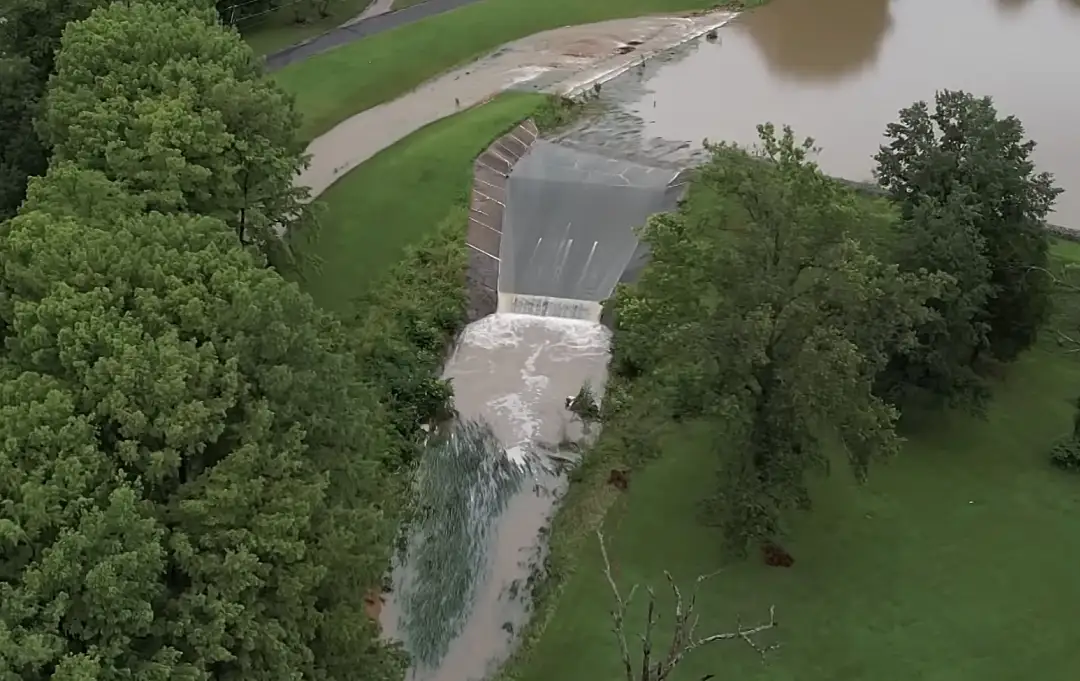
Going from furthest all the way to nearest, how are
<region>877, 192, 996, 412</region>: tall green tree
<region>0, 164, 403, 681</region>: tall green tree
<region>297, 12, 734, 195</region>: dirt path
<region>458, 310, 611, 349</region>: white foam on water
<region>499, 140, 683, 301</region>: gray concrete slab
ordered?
<region>297, 12, 734, 195</region>: dirt path, <region>499, 140, 683, 301</region>: gray concrete slab, <region>458, 310, 611, 349</region>: white foam on water, <region>877, 192, 996, 412</region>: tall green tree, <region>0, 164, 403, 681</region>: tall green tree

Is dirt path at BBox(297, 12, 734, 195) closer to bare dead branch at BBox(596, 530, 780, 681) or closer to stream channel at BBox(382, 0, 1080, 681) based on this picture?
stream channel at BBox(382, 0, 1080, 681)

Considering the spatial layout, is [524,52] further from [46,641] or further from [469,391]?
[46,641]

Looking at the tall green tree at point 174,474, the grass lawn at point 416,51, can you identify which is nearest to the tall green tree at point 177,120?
the tall green tree at point 174,474

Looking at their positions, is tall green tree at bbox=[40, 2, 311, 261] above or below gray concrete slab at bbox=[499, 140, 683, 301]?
above

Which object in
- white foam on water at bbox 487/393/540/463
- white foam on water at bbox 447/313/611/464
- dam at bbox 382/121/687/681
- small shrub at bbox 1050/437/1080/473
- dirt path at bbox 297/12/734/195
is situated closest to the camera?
dam at bbox 382/121/687/681

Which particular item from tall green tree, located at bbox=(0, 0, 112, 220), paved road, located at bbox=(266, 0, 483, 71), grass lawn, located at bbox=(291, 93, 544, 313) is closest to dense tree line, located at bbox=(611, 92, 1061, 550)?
grass lawn, located at bbox=(291, 93, 544, 313)

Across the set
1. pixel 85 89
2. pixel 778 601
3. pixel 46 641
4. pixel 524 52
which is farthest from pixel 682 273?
pixel 524 52

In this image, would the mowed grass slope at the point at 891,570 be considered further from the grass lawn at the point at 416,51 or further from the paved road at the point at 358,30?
the paved road at the point at 358,30
